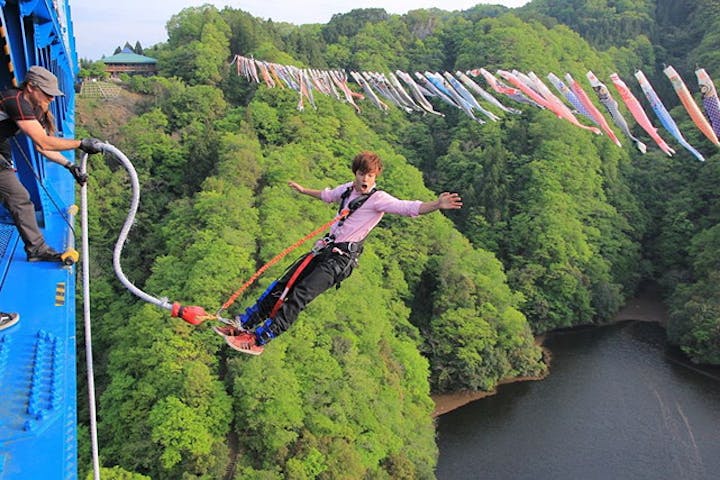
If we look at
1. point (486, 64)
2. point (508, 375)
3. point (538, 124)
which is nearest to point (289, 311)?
point (508, 375)

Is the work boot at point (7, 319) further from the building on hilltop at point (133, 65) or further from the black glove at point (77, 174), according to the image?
the building on hilltop at point (133, 65)

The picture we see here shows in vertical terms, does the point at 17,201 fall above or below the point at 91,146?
below

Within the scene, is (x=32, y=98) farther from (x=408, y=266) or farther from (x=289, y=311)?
(x=408, y=266)

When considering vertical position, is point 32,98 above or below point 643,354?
above

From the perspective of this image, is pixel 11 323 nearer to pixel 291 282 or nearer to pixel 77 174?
pixel 77 174

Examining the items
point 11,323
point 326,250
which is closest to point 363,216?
point 326,250

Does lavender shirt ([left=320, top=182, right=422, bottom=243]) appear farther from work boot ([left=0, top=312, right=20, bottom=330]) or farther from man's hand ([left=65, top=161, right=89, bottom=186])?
work boot ([left=0, top=312, right=20, bottom=330])
